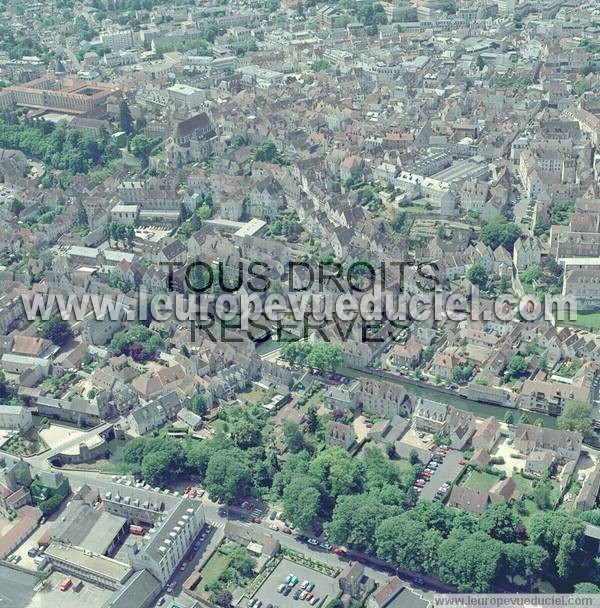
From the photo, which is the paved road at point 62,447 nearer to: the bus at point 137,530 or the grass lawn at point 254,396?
the bus at point 137,530

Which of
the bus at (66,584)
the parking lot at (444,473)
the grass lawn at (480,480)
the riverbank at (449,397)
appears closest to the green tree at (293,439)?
the parking lot at (444,473)

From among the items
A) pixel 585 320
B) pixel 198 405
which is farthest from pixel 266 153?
pixel 198 405

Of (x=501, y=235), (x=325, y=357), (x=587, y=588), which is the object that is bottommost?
(x=587, y=588)

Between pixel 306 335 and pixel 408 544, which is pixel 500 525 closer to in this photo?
pixel 408 544

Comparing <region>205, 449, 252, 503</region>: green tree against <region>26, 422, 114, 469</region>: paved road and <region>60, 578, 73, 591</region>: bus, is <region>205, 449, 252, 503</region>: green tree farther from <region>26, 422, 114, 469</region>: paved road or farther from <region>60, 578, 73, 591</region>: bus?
<region>26, 422, 114, 469</region>: paved road

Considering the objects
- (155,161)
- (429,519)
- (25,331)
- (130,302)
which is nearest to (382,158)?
(155,161)

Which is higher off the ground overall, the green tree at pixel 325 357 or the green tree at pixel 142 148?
the green tree at pixel 142 148
